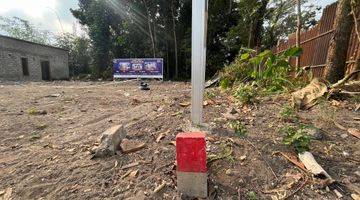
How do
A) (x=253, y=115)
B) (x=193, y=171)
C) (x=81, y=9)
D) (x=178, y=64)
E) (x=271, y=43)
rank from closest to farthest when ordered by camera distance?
(x=193, y=171), (x=253, y=115), (x=271, y=43), (x=178, y=64), (x=81, y=9)

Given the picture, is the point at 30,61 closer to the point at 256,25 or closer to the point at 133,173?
the point at 256,25

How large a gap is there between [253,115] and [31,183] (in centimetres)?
232

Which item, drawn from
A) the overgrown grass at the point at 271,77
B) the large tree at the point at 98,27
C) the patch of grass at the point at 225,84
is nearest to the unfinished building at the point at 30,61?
the large tree at the point at 98,27

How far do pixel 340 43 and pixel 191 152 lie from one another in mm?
3543

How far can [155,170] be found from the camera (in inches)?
76.0

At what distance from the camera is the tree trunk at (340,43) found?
3.79m

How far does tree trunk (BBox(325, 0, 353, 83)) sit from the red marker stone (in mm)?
3395

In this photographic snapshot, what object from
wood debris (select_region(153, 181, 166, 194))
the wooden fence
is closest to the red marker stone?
wood debris (select_region(153, 181, 166, 194))

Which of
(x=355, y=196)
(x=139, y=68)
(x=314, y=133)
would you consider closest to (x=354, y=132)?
(x=314, y=133)


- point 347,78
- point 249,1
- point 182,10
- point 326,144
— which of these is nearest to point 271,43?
point 249,1

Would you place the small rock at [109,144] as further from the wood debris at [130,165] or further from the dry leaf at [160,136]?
the dry leaf at [160,136]

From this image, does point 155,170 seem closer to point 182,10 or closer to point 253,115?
point 253,115

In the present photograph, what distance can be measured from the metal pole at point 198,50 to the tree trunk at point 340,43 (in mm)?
2628

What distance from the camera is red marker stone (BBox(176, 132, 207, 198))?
1.53m
